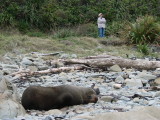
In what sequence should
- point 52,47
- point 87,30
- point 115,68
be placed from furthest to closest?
point 87,30
point 52,47
point 115,68

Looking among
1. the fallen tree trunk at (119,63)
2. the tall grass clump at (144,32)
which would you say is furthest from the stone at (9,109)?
the tall grass clump at (144,32)

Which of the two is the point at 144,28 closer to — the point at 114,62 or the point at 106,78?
the point at 114,62

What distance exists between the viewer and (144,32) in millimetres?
16516

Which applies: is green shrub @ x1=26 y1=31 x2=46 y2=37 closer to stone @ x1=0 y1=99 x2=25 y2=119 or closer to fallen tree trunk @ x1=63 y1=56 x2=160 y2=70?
fallen tree trunk @ x1=63 y1=56 x2=160 y2=70

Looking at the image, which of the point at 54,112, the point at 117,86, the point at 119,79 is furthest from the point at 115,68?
the point at 54,112

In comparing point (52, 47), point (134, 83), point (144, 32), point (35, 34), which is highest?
point (134, 83)

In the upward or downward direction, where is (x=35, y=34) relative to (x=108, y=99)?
downward

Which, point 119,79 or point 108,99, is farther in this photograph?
point 119,79

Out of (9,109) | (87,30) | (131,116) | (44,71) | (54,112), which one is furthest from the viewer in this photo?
(87,30)

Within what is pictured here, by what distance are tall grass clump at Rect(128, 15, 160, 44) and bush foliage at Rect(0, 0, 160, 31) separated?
719 cm

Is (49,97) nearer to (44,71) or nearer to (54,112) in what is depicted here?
(54,112)

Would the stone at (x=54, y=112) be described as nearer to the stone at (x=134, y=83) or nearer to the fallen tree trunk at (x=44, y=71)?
the stone at (x=134, y=83)

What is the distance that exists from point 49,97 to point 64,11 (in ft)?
65.5

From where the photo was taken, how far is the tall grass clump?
53.9 feet
